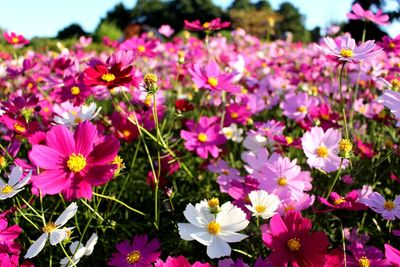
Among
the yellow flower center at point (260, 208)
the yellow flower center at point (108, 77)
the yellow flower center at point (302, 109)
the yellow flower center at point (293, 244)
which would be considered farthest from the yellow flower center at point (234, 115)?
the yellow flower center at point (293, 244)

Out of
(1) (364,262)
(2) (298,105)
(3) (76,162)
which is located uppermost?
(3) (76,162)

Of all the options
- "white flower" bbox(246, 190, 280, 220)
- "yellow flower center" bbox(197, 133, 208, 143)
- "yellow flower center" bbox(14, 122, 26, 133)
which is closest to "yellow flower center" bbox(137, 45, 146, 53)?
"yellow flower center" bbox(197, 133, 208, 143)

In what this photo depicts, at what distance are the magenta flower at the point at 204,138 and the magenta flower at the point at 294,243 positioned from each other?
2.19ft

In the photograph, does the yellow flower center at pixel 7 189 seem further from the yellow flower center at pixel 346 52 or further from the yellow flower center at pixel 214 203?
the yellow flower center at pixel 346 52

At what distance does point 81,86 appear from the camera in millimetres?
1600

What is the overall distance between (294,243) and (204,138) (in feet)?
2.48

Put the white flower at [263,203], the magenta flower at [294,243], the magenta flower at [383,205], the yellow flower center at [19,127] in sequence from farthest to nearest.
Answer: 1. the yellow flower center at [19,127]
2. the magenta flower at [383,205]
3. the white flower at [263,203]
4. the magenta flower at [294,243]

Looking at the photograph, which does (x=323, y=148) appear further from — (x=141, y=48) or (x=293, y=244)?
(x=141, y=48)

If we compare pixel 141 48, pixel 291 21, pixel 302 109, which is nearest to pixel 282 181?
pixel 302 109

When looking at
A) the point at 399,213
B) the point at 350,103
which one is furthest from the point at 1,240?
the point at 350,103

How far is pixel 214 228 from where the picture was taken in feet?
3.20

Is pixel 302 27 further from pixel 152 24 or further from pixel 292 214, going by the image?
pixel 292 214

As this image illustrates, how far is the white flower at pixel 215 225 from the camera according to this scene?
0.96 meters

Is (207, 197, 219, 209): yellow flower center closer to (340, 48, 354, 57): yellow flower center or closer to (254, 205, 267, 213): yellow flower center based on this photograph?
(254, 205, 267, 213): yellow flower center
